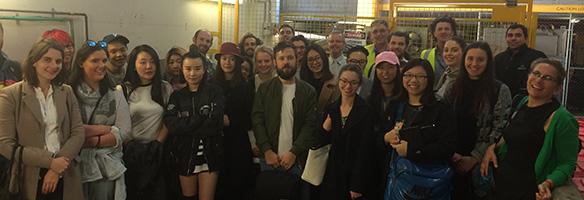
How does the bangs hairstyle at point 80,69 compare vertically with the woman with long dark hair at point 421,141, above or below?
above

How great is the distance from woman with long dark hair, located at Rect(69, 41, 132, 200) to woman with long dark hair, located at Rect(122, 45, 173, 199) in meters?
0.14

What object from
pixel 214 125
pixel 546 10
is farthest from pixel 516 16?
pixel 546 10

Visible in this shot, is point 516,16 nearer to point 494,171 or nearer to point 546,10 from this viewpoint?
point 494,171

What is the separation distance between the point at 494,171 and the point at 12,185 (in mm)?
2799

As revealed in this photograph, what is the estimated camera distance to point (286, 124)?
3.48m

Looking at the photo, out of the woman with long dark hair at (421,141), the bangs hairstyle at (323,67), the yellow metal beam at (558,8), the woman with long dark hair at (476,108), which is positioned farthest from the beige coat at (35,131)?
the yellow metal beam at (558,8)

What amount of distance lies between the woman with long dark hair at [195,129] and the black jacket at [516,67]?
242 centimetres

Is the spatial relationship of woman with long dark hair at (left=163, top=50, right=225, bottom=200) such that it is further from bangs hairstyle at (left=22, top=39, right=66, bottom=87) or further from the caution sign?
the caution sign

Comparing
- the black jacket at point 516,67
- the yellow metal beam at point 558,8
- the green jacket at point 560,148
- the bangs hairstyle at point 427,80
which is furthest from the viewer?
the yellow metal beam at point 558,8

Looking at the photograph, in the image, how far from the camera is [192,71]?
131 inches

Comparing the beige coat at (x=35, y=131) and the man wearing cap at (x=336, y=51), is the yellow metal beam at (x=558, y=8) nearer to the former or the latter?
the man wearing cap at (x=336, y=51)

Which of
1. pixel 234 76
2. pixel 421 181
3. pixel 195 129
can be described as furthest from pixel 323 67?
pixel 421 181

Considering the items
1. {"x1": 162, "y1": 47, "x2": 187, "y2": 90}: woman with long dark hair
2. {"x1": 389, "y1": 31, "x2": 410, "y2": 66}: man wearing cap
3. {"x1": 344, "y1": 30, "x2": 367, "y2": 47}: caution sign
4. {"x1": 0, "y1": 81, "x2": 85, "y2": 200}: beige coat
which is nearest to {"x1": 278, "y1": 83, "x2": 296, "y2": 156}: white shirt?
{"x1": 162, "y1": 47, "x2": 187, "y2": 90}: woman with long dark hair

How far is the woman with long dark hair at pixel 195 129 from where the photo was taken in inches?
130
